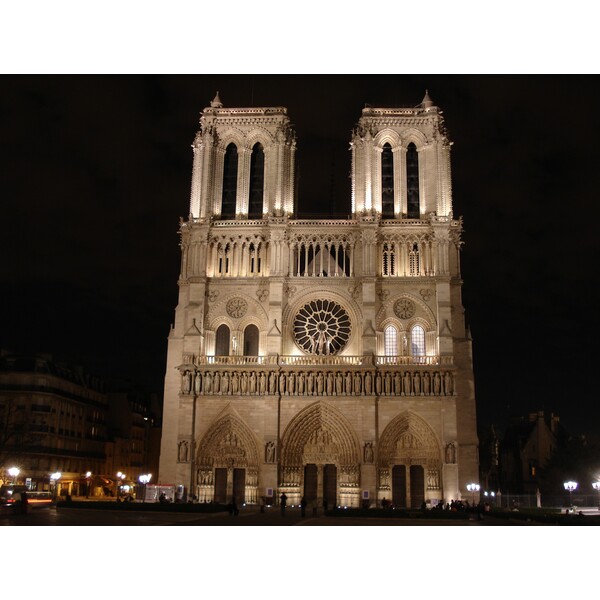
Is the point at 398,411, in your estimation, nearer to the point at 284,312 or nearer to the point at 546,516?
the point at 284,312

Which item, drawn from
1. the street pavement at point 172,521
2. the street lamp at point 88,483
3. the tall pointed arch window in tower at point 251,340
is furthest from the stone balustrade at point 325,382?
the street lamp at point 88,483

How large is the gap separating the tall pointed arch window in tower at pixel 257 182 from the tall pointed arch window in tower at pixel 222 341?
6.89 meters

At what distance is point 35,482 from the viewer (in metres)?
48.3

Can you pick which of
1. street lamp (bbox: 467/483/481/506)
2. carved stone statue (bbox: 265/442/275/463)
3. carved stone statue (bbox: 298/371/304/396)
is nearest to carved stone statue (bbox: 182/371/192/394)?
carved stone statue (bbox: 265/442/275/463)

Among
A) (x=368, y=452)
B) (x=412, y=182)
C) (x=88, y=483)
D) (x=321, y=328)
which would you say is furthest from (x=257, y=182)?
(x=88, y=483)

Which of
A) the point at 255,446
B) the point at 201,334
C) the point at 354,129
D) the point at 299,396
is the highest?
the point at 354,129

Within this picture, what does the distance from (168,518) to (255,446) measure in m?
14.7

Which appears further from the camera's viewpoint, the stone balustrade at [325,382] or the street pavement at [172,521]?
the stone balustrade at [325,382]

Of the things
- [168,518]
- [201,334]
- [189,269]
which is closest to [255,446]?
[201,334]

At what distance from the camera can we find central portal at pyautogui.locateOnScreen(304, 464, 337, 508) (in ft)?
138

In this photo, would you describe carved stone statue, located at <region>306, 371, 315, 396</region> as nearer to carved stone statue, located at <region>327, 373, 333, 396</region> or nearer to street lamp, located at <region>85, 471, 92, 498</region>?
carved stone statue, located at <region>327, 373, 333, 396</region>

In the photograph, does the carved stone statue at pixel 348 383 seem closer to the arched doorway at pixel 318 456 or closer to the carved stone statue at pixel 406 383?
the arched doorway at pixel 318 456

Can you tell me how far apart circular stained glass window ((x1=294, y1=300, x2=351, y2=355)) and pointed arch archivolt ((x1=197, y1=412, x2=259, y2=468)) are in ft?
18.2

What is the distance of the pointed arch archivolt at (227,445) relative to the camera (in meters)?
42.3
